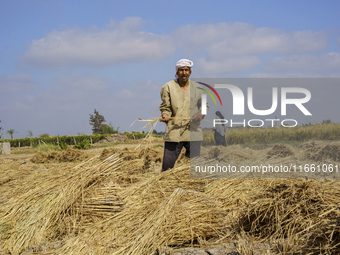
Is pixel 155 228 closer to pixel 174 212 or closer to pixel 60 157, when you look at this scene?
pixel 174 212

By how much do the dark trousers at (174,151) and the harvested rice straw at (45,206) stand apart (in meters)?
0.72

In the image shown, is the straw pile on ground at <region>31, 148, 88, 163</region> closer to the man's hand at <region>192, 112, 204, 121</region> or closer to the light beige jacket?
the light beige jacket

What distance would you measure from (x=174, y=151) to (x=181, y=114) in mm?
522

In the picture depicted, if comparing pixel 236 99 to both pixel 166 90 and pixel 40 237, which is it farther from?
pixel 40 237

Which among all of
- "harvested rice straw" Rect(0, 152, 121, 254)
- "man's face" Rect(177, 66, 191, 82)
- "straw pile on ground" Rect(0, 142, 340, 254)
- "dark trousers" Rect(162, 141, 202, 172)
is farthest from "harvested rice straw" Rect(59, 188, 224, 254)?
"man's face" Rect(177, 66, 191, 82)

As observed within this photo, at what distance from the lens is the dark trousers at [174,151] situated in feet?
14.0

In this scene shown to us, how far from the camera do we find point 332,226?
188 cm

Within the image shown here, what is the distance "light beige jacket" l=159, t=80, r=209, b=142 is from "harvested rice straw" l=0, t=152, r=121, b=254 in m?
0.96

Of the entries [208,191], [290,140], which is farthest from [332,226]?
[290,140]

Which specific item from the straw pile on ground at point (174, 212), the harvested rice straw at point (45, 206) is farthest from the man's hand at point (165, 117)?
the harvested rice straw at point (45, 206)

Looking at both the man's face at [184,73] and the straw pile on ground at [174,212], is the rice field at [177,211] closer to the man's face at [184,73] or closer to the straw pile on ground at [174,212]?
the straw pile on ground at [174,212]

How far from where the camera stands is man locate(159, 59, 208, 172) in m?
4.21

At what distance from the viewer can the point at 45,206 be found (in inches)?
137

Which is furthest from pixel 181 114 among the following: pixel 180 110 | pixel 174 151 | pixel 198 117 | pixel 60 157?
pixel 60 157
